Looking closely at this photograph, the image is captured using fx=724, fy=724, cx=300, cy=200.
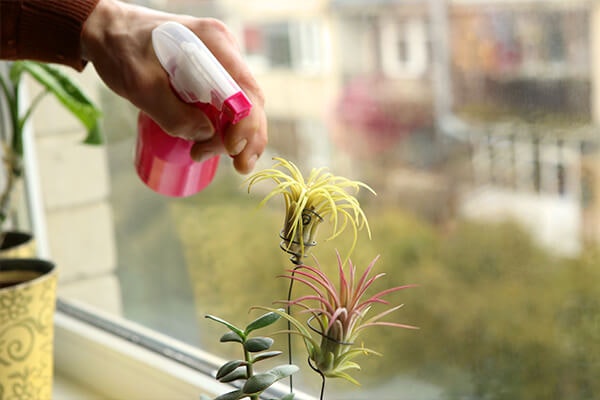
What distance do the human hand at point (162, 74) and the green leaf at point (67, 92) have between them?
335 millimetres

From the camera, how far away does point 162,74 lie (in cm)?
51

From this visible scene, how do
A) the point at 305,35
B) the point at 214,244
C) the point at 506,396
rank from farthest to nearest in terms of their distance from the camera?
the point at 305,35
the point at 506,396
the point at 214,244

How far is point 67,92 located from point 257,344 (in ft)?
1.70

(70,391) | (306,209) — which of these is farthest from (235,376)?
(70,391)

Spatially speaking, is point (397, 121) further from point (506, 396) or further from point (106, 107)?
point (106, 107)

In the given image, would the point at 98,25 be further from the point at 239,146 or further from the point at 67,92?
the point at 67,92

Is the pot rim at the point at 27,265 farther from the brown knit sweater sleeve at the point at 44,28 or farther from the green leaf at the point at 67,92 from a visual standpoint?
the brown knit sweater sleeve at the point at 44,28

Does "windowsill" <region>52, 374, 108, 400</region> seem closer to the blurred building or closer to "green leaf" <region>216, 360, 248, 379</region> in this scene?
"green leaf" <region>216, 360, 248, 379</region>

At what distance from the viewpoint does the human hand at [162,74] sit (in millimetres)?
497

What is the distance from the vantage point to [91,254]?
1.27 metres

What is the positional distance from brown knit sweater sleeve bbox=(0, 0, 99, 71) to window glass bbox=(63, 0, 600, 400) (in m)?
0.60

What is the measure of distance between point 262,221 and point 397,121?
3.32ft

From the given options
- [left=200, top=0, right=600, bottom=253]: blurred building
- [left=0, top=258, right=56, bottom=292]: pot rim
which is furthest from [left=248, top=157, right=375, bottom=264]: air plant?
[left=200, top=0, right=600, bottom=253]: blurred building

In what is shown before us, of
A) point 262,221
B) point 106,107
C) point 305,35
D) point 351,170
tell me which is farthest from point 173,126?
point 351,170
